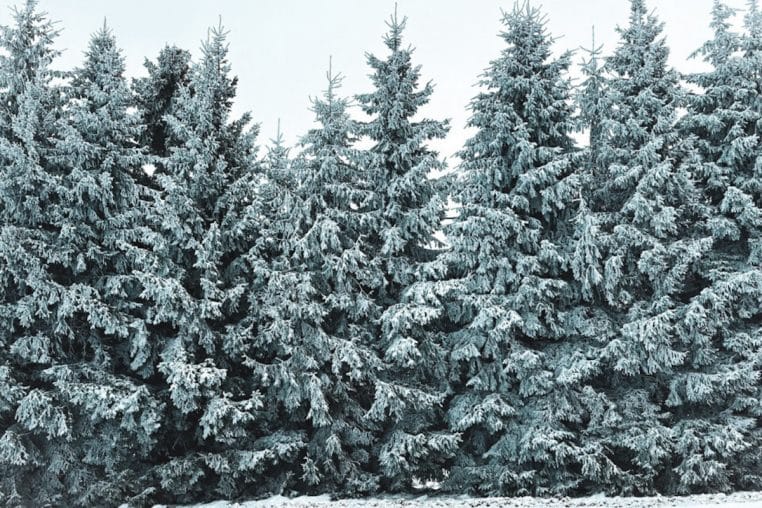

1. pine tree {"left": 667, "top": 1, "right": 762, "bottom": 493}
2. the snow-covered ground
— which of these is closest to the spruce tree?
the snow-covered ground

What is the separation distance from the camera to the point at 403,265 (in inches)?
607

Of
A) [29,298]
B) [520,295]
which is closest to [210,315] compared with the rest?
[29,298]

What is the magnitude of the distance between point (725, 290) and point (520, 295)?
5085 mm

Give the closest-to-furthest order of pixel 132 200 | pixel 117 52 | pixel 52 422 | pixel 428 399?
pixel 52 422, pixel 428 399, pixel 132 200, pixel 117 52

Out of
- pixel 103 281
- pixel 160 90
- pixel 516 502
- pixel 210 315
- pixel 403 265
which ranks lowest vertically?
pixel 516 502

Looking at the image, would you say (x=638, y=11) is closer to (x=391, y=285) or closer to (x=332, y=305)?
(x=391, y=285)

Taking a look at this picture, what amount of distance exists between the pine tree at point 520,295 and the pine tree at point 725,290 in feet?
7.67

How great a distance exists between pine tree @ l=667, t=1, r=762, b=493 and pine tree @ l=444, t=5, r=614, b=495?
2.34 metres

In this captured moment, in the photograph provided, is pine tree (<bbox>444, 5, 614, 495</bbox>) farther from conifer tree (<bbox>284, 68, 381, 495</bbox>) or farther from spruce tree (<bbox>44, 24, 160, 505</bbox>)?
spruce tree (<bbox>44, 24, 160, 505</bbox>)

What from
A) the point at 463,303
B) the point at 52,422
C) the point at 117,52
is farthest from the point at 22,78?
the point at 463,303

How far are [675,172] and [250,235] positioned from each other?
11.4 metres

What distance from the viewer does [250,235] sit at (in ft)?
51.2

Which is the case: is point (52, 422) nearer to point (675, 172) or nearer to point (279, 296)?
point (279, 296)

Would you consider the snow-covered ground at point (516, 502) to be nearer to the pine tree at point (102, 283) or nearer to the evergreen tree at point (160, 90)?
the pine tree at point (102, 283)
